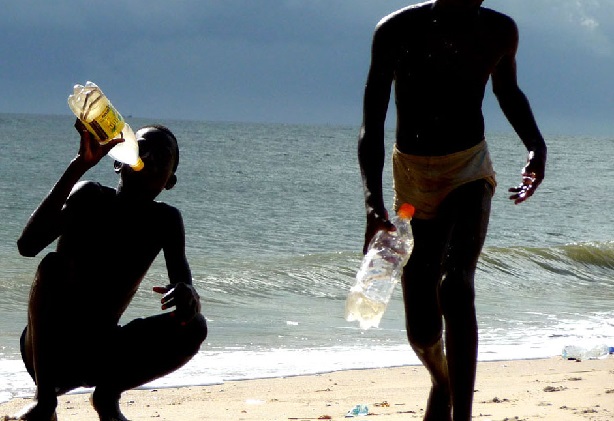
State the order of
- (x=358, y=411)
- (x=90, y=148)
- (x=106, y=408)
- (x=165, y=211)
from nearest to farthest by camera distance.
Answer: (x=90, y=148) < (x=106, y=408) < (x=165, y=211) < (x=358, y=411)

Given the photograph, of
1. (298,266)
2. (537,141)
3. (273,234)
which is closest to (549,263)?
(298,266)

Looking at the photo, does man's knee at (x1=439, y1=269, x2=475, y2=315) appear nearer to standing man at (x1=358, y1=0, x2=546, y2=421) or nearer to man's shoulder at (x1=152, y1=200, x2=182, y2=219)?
standing man at (x1=358, y1=0, x2=546, y2=421)

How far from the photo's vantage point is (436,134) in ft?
13.3

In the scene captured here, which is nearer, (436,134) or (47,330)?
(47,330)

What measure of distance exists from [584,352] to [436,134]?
3.62m

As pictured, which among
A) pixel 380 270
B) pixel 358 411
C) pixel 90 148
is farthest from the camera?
pixel 358 411

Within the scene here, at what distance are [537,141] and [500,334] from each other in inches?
171

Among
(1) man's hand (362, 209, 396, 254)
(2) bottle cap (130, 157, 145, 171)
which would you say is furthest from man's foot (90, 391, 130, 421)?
(1) man's hand (362, 209, 396, 254)

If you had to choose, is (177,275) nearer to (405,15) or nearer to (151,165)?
(151,165)

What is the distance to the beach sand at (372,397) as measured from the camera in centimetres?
507

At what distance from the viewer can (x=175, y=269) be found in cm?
388

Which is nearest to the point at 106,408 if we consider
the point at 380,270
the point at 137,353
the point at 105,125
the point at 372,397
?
the point at 137,353

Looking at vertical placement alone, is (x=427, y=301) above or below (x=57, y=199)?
below

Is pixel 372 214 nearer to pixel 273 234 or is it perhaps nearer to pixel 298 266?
pixel 298 266
